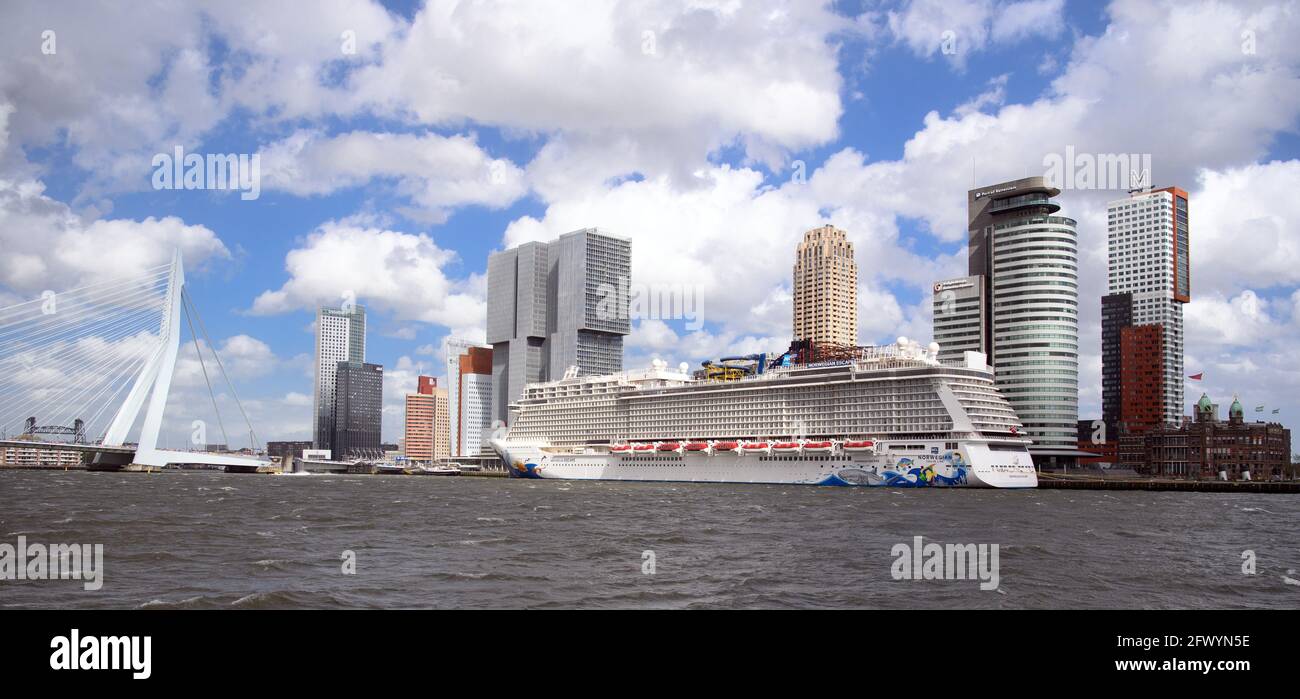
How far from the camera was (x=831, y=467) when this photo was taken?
3639 inches

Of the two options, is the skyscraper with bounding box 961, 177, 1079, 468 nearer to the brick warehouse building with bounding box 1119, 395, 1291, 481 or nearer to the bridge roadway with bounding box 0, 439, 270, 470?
the brick warehouse building with bounding box 1119, 395, 1291, 481

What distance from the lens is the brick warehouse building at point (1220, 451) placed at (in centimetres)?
11575

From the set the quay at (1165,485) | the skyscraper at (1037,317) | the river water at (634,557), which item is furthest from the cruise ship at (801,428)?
the river water at (634,557)

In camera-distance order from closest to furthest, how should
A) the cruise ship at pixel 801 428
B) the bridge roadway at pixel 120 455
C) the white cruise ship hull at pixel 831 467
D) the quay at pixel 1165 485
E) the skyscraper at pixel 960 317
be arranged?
the white cruise ship hull at pixel 831 467 → the cruise ship at pixel 801 428 → the quay at pixel 1165 485 → the bridge roadway at pixel 120 455 → the skyscraper at pixel 960 317

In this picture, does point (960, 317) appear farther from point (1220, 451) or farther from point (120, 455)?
point (120, 455)

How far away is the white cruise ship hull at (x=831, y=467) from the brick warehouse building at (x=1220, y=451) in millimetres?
37692

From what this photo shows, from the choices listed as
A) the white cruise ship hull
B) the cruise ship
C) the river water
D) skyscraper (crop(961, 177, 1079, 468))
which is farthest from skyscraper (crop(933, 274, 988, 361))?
the river water

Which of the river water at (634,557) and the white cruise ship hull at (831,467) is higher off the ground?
the river water at (634,557)

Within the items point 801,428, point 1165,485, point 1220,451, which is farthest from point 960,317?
point 801,428

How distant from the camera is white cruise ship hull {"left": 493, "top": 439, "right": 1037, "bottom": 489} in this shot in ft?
283

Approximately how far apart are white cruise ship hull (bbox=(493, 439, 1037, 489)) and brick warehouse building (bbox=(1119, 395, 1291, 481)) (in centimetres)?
3769

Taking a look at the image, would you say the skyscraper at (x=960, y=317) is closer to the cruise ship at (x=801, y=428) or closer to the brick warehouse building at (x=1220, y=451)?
the brick warehouse building at (x=1220, y=451)
